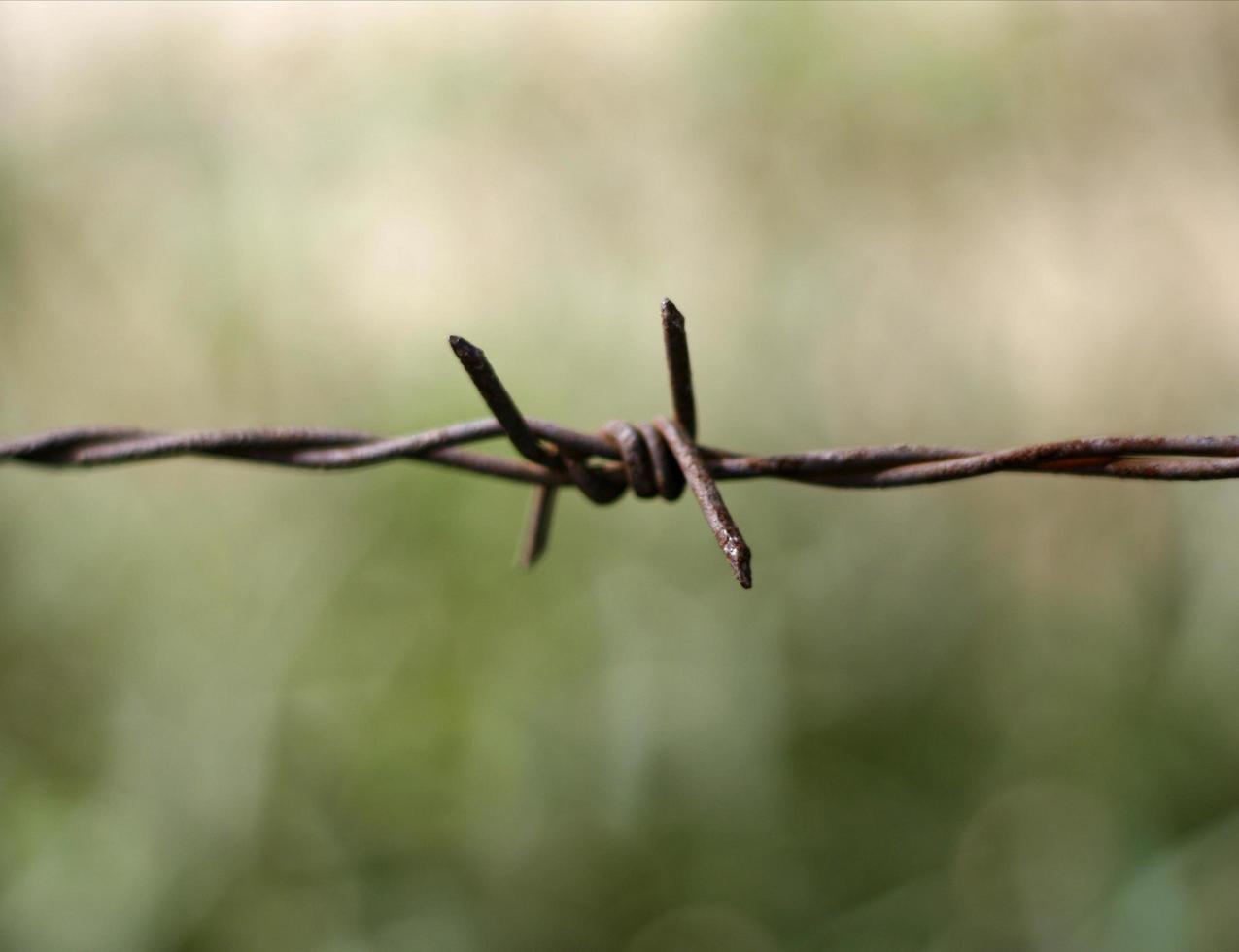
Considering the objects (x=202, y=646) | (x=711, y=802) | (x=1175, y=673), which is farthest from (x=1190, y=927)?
(x=202, y=646)

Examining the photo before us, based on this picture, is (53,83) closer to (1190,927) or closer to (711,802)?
(711,802)

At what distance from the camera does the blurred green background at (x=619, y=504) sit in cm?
95

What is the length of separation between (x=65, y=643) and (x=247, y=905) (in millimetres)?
422

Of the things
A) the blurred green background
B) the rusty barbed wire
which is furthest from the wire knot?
the blurred green background

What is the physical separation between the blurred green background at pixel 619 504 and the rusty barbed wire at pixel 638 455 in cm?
61

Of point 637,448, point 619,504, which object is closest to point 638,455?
point 637,448

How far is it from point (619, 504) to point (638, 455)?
2.15 ft

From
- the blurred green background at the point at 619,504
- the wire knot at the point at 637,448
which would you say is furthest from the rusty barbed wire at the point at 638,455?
the blurred green background at the point at 619,504

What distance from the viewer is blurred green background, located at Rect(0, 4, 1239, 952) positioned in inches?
37.3

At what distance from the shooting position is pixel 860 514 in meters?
1.03

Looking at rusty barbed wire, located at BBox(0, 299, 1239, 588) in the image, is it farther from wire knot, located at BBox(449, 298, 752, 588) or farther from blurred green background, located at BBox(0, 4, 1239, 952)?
blurred green background, located at BBox(0, 4, 1239, 952)

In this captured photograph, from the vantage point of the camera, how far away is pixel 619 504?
3.45 feet

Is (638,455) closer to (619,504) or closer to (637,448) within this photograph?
(637,448)

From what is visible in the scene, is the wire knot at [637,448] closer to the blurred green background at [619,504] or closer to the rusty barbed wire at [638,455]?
the rusty barbed wire at [638,455]
